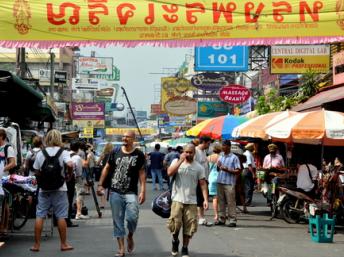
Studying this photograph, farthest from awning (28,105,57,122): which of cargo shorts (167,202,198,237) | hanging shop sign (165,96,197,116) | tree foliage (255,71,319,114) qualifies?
hanging shop sign (165,96,197,116)

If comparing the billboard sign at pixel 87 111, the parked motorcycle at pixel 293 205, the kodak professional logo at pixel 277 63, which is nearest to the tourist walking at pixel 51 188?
the parked motorcycle at pixel 293 205

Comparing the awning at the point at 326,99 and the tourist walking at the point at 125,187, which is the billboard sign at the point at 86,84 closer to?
the awning at the point at 326,99

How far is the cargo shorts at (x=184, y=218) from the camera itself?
977cm

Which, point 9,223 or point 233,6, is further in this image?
point 9,223

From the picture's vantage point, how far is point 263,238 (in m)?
12.1

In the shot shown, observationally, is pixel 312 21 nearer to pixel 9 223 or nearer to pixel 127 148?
pixel 127 148

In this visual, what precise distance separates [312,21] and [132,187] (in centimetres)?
350

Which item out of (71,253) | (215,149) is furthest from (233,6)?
(215,149)

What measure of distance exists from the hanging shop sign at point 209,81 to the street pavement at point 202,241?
73.2ft

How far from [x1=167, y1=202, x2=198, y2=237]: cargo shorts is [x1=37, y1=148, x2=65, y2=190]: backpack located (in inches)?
68.8

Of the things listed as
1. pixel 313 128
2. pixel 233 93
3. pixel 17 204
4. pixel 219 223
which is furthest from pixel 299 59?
pixel 17 204

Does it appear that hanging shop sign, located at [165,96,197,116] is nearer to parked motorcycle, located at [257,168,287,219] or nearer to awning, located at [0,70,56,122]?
awning, located at [0,70,56,122]

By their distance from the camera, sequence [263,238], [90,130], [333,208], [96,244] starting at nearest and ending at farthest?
1. [96,244]
2. [263,238]
3. [333,208]
4. [90,130]

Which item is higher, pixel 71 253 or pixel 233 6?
pixel 233 6
